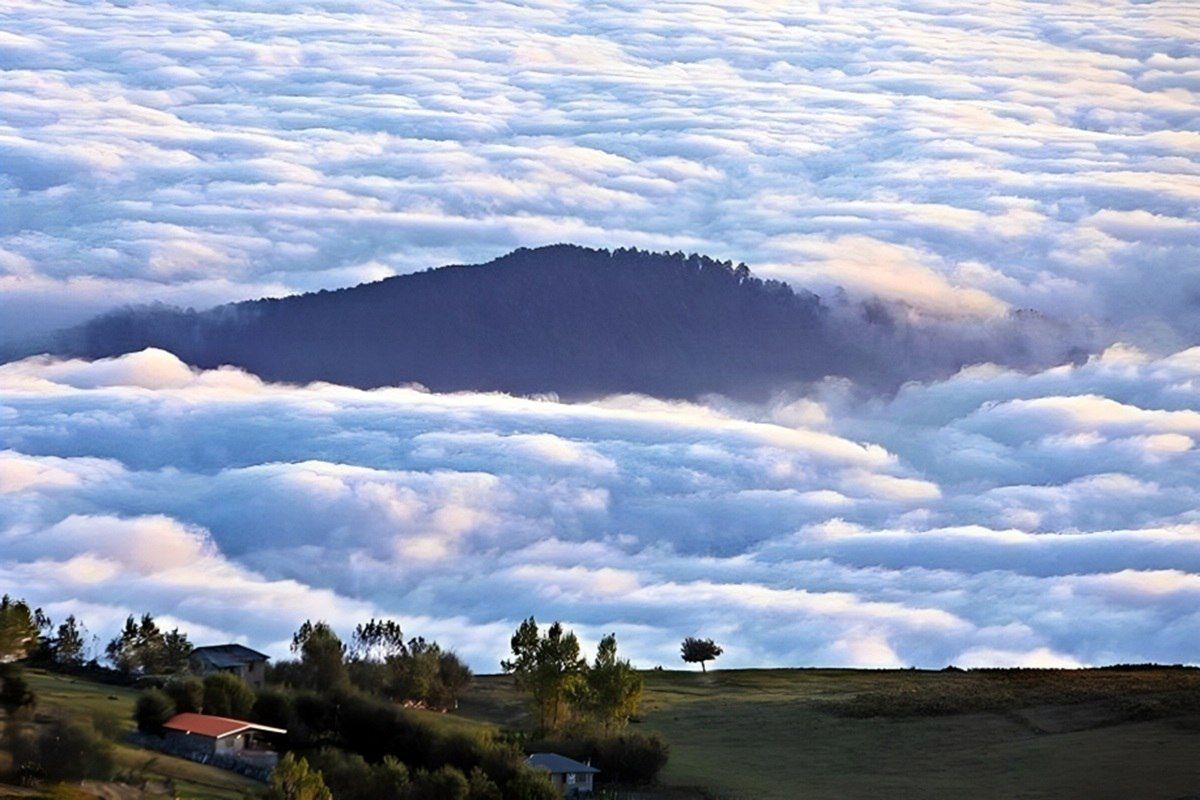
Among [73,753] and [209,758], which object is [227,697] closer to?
[209,758]

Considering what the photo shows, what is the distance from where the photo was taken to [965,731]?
11612 cm

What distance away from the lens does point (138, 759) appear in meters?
85.0

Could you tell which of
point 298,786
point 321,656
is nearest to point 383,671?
point 321,656

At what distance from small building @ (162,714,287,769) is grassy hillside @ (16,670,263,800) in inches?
75.3

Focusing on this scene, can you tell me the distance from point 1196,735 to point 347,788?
44972 mm

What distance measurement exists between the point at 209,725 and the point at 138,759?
328 inches

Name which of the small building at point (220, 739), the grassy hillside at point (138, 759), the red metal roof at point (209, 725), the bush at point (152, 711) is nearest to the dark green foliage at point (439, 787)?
the grassy hillside at point (138, 759)

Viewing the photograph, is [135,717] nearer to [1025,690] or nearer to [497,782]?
[497,782]

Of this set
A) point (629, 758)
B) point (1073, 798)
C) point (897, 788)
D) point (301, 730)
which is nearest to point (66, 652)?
point (301, 730)

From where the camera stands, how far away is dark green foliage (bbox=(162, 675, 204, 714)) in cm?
9756

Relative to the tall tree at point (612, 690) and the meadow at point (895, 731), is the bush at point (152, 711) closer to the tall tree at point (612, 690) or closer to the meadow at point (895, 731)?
the meadow at point (895, 731)

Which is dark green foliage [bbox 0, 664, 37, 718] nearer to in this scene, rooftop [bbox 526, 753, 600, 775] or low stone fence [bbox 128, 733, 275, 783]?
low stone fence [bbox 128, 733, 275, 783]

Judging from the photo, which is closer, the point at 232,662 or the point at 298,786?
the point at 298,786

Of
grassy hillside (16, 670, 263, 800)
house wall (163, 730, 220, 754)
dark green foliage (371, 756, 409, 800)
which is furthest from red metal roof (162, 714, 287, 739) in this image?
dark green foliage (371, 756, 409, 800)
